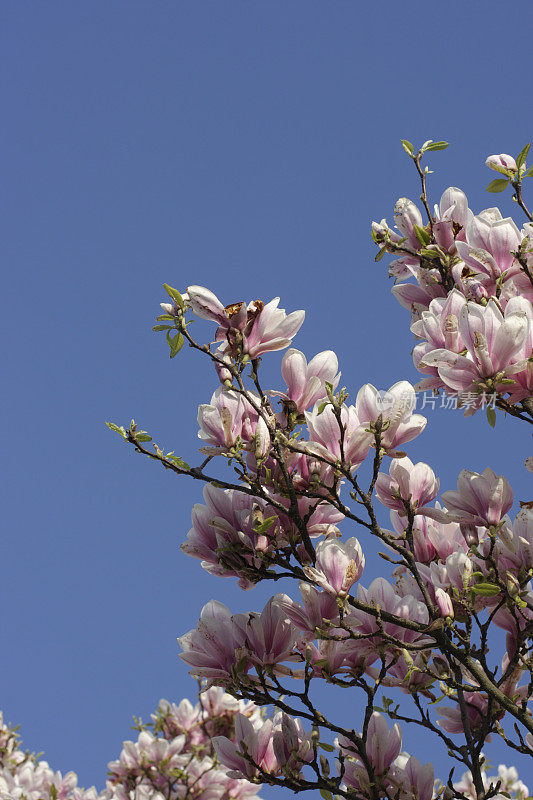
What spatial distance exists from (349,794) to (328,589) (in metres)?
0.79

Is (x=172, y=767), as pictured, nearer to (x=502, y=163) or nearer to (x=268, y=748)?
(x=268, y=748)

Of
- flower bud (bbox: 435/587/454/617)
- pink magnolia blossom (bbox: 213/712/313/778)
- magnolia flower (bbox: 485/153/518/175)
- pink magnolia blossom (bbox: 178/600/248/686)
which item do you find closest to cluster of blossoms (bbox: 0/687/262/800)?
pink magnolia blossom (bbox: 213/712/313/778)

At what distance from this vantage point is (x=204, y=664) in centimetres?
260

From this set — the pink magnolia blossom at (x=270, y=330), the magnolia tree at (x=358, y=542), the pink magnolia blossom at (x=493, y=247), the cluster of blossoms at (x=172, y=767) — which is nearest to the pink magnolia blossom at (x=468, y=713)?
the magnolia tree at (x=358, y=542)

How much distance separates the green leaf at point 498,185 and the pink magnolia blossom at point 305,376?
3.60ft

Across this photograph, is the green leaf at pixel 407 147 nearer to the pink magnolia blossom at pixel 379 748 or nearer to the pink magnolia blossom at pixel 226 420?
the pink magnolia blossom at pixel 226 420

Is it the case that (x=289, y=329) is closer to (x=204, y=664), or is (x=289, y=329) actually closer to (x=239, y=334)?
(x=239, y=334)

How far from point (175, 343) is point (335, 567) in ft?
3.00

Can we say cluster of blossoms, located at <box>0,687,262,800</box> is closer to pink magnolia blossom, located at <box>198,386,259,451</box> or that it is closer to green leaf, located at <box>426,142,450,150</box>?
pink magnolia blossom, located at <box>198,386,259,451</box>

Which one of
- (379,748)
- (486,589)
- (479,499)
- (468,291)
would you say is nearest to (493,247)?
(468,291)

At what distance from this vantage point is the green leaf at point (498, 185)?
123 inches

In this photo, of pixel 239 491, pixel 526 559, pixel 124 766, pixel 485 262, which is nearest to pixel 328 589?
pixel 239 491

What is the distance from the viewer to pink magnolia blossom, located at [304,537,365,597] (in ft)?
7.82

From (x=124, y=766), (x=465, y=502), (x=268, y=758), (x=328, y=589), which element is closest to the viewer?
(x=328, y=589)
